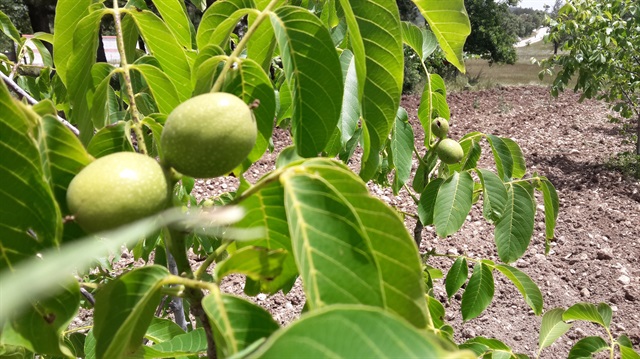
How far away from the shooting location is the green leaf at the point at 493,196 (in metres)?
1.72

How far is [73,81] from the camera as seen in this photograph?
1062mm

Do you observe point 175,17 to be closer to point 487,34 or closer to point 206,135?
point 206,135

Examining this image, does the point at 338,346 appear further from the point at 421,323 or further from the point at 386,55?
the point at 386,55

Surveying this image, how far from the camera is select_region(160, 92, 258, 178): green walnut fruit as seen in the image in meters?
0.65

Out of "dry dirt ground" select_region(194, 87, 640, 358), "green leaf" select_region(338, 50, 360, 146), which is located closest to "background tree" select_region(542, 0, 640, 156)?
"dry dirt ground" select_region(194, 87, 640, 358)

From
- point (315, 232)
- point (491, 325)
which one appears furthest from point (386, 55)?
point (491, 325)

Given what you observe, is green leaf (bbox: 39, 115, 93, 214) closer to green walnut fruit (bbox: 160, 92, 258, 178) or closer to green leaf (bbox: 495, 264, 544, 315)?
green walnut fruit (bbox: 160, 92, 258, 178)

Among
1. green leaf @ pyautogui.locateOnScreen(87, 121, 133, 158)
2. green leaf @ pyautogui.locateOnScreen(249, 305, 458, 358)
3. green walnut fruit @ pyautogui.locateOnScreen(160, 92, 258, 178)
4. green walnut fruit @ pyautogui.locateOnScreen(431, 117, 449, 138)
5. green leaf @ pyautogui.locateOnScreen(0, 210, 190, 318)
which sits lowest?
green walnut fruit @ pyautogui.locateOnScreen(431, 117, 449, 138)

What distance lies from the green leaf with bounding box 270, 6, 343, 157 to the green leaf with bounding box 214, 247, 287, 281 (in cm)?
22

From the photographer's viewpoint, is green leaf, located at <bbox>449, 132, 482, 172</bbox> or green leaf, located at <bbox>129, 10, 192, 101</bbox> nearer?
green leaf, located at <bbox>129, 10, 192, 101</bbox>

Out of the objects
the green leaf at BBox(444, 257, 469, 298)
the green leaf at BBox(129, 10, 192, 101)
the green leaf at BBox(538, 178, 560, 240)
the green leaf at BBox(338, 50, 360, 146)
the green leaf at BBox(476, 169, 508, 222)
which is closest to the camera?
the green leaf at BBox(129, 10, 192, 101)

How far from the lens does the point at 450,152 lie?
1913mm

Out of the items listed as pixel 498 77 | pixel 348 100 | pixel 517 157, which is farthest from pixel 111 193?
pixel 498 77

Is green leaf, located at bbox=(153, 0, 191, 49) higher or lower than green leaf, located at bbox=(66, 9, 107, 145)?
higher
